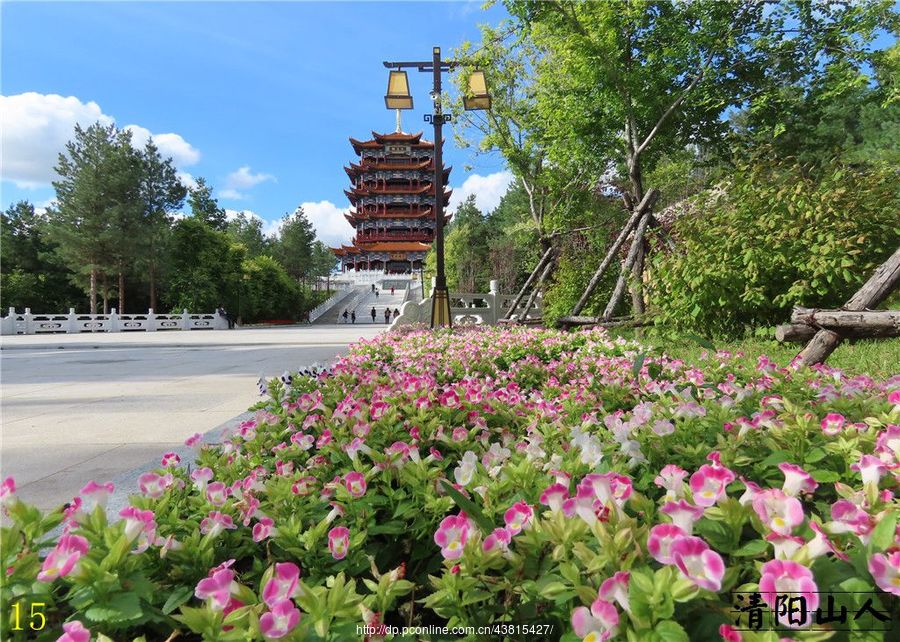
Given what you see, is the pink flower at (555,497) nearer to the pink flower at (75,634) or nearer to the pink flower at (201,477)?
the pink flower at (75,634)

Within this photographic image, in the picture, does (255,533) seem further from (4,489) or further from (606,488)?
(606,488)

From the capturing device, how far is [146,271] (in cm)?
3139

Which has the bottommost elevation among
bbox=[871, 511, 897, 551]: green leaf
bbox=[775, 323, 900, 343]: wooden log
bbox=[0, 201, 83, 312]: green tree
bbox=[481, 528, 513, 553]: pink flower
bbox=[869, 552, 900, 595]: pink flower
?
bbox=[481, 528, 513, 553]: pink flower

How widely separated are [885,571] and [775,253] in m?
4.84

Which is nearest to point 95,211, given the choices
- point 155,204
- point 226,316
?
point 155,204

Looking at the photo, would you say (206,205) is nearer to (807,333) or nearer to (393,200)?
(393,200)

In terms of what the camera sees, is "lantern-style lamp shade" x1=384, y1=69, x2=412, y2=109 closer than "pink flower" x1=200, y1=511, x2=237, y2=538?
No

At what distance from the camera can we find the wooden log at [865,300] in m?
3.17

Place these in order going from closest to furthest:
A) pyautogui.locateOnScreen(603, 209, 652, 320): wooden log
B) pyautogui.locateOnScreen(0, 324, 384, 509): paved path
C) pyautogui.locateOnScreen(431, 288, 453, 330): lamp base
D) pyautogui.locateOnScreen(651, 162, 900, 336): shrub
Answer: pyautogui.locateOnScreen(0, 324, 384, 509): paved path < pyautogui.locateOnScreen(651, 162, 900, 336): shrub < pyautogui.locateOnScreen(603, 209, 652, 320): wooden log < pyautogui.locateOnScreen(431, 288, 453, 330): lamp base

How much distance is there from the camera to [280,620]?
0.67 metres

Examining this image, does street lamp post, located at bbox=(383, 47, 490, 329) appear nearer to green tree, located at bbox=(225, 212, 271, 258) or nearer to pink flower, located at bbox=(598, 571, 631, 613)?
pink flower, located at bbox=(598, 571, 631, 613)

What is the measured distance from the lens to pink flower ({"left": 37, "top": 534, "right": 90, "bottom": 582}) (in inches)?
30.1

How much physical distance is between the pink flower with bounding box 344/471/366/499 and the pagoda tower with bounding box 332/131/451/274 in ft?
172

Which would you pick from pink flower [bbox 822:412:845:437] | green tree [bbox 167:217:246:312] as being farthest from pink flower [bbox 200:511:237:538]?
green tree [bbox 167:217:246:312]
